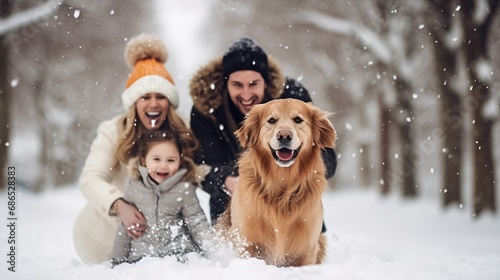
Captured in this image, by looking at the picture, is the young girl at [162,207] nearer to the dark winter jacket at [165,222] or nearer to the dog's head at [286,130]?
the dark winter jacket at [165,222]

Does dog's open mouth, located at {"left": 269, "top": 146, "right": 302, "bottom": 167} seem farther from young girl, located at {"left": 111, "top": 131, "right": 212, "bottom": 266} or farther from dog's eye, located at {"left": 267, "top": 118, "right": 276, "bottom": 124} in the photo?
young girl, located at {"left": 111, "top": 131, "right": 212, "bottom": 266}

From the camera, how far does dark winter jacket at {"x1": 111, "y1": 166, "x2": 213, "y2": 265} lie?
4.57 metres

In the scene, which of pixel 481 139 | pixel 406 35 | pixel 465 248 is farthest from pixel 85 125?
pixel 465 248

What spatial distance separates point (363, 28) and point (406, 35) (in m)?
1.10

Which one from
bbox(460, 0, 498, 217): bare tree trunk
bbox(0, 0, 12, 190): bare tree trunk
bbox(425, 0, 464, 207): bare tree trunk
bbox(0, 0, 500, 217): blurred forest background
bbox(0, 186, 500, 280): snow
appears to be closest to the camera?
bbox(0, 186, 500, 280): snow

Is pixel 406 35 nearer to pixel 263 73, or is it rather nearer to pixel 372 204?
pixel 372 204

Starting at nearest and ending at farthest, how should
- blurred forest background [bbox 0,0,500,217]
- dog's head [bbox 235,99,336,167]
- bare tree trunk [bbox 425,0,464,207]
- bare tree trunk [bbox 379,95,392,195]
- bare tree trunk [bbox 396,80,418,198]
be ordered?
dog's head [bbox 235,99,336,167] < blurred forest background [bbox 0,0,500,217] < bare tree trunk [bbox 425,0,464,207] < bare tree trunk [bbox 396,80,418,198] < bare tree trunk [bbox 379,95,392,195]

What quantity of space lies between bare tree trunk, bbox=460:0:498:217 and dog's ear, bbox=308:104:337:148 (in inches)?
257

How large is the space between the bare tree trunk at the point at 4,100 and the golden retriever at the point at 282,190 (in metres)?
9.23

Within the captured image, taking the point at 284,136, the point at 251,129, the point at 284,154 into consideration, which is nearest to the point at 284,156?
the point at 284,154

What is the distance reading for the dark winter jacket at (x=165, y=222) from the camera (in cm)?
457

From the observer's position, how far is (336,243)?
6.36m

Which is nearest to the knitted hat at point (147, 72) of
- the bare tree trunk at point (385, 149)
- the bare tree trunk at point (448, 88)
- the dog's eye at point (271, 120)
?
the dog's eye at point (271, 120)

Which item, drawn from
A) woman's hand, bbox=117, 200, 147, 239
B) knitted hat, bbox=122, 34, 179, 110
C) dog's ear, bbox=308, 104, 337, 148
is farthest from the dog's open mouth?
knitted hat, bbox=122, 34, 179, 110
